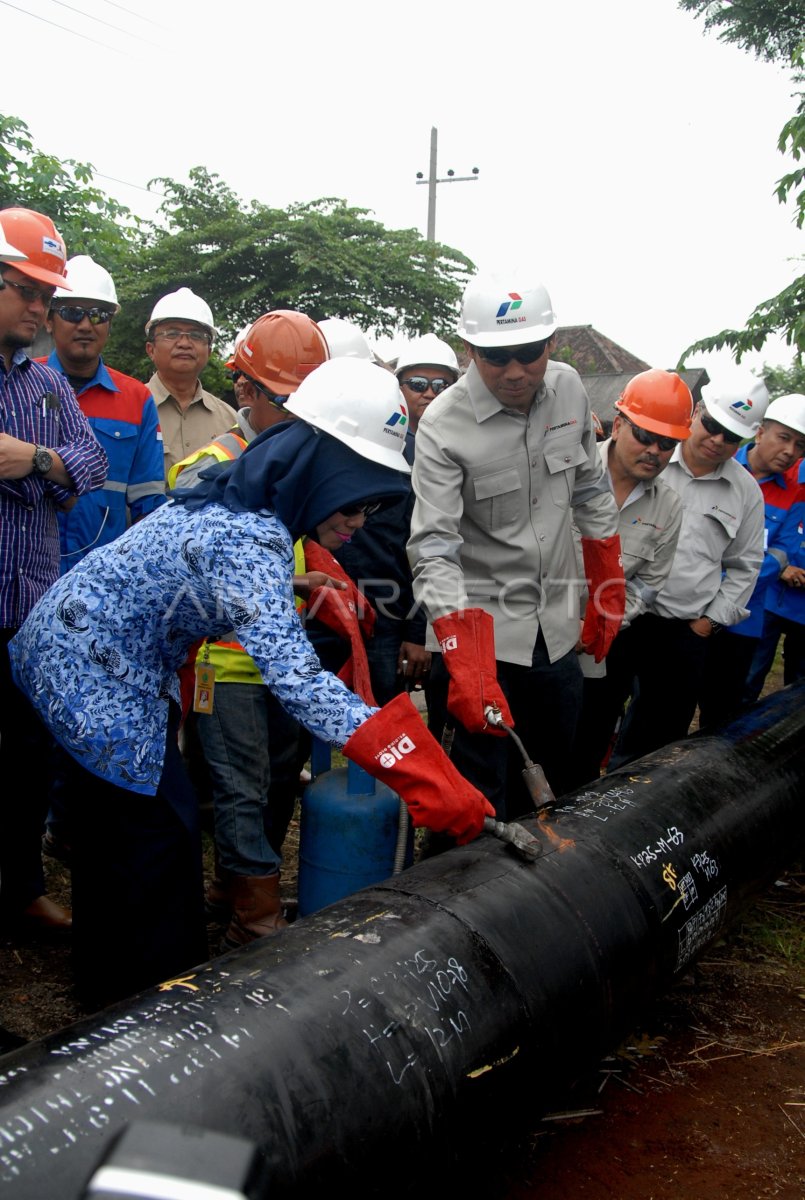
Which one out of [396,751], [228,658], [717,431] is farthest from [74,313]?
[717,431]

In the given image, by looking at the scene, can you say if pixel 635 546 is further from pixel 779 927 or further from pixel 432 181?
pixel 432 181

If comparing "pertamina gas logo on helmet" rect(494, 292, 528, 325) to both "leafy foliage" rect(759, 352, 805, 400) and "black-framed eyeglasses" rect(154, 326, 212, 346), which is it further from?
"leafy foliage" rect(759, 352, 805, 400)

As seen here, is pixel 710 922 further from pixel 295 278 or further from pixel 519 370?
pixel 295 278

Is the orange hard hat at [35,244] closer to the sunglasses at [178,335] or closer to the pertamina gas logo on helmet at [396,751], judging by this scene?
the sunglasses at [178,335]

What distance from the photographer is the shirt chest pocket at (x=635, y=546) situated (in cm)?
456

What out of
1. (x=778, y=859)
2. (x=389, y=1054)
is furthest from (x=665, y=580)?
(x=389, y=1054)

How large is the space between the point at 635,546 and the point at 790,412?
1.92 m

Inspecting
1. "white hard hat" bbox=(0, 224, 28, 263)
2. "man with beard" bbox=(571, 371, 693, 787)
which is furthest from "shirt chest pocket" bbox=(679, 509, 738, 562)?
"white hard hat" bbox=(0, 224, 28, 263)

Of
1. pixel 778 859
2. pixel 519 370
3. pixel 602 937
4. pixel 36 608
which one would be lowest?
pixel 778 859

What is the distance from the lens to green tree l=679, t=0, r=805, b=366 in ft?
23.1

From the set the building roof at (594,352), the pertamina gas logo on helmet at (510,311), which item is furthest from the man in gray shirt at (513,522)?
the building roof at (594,352)

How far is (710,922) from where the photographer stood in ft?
9.95

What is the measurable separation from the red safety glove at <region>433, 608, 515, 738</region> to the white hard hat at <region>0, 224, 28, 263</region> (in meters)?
1.64

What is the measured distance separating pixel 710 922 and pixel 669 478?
258 centimetres
